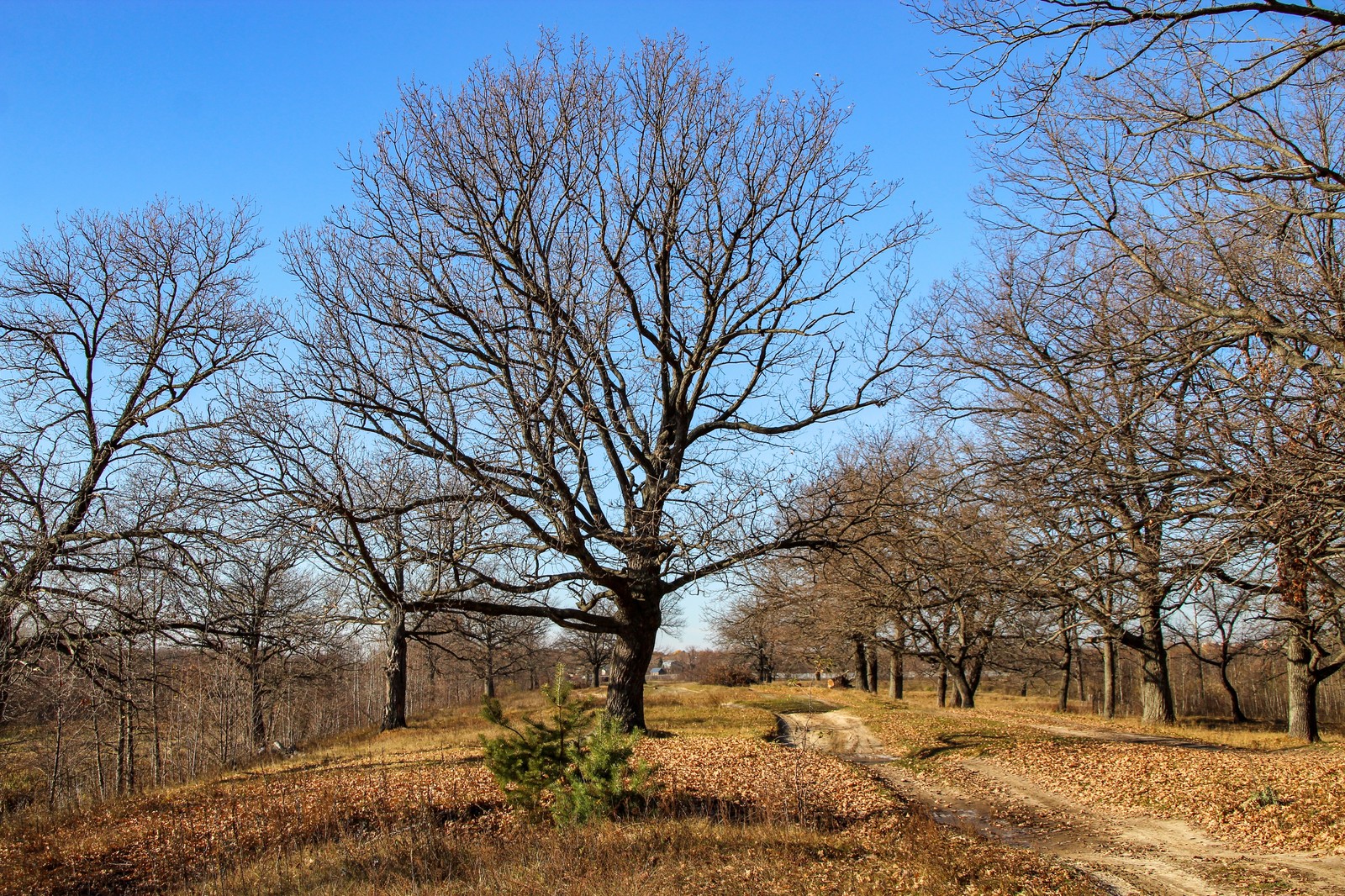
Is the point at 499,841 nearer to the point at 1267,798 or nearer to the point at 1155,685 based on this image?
the point at 1267,798

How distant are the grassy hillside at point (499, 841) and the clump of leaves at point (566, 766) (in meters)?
0.28

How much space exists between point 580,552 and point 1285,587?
27.7 ft

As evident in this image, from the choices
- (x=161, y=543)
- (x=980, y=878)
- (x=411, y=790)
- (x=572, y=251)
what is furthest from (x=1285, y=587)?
(x=161, y=543)

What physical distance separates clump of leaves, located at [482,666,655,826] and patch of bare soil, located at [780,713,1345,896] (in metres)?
4.09

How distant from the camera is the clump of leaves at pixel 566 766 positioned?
760 cm

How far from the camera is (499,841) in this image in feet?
26.2

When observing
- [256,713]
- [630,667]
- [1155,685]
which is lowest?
[256,713]

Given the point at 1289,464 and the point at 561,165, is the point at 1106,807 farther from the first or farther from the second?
the point at 561,165

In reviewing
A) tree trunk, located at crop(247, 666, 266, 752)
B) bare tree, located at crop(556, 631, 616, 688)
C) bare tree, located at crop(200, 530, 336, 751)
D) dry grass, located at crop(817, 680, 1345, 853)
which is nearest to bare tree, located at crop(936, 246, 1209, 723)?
dry grass, located at crop(817, 680, 1345, 853)

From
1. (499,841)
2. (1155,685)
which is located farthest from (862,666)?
(499,841)

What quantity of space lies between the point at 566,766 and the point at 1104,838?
6.17m

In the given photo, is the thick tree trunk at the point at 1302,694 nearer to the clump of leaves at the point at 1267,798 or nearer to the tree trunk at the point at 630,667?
the clump of leaves at the point at 1267,798

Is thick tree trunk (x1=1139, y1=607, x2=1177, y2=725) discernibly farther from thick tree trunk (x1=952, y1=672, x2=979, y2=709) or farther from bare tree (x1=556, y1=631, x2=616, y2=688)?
bare tree (x1=556, y1=631, x2=616, y2=688)

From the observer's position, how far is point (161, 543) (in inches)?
451
